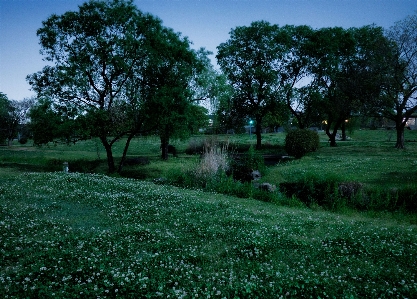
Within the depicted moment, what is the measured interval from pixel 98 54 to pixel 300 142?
1986 cm

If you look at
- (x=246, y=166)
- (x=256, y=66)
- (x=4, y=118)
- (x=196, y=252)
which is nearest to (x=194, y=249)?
(x=196, y=252)

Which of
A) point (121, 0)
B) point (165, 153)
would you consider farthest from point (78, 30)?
point (165, 153)

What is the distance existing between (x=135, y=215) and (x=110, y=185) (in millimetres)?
5608

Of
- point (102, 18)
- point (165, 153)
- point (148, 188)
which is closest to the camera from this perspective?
point (148, 188)

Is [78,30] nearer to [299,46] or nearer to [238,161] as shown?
[238,161]

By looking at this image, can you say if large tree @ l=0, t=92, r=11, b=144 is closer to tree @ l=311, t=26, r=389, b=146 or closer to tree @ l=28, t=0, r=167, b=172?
tree @ l=28, t=0, r=167, b=172

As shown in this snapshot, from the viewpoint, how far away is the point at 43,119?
22.9m

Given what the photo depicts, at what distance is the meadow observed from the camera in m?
5.85

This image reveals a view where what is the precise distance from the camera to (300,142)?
1219 inches

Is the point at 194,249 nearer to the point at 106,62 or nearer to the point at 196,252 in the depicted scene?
the point at 196,252

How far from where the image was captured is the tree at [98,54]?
23.7 metres

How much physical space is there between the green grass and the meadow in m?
0.03

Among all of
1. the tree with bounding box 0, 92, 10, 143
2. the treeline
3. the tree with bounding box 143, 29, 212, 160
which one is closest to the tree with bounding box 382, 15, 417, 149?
the treeline

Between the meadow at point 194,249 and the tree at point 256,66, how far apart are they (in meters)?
31.6
